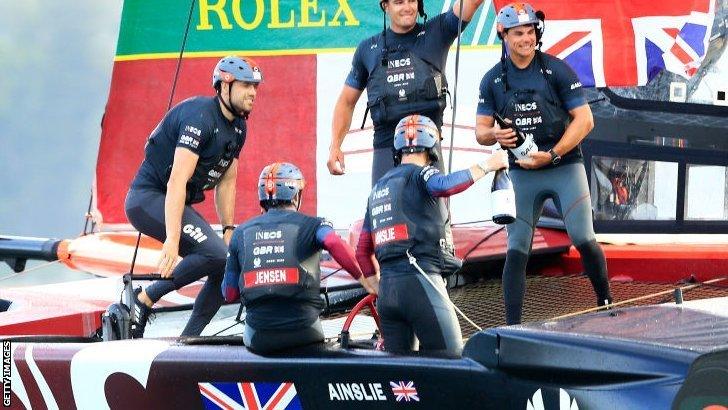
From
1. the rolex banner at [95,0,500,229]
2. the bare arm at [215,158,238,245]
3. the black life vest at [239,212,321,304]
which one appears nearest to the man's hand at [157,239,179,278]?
the bare arm at [215,158,238,245]

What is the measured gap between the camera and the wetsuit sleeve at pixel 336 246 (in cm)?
442

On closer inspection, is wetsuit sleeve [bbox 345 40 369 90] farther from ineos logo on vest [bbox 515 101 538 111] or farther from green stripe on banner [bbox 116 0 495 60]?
green stripe on banner [bbox 116 0 495 60]

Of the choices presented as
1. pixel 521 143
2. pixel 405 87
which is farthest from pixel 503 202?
pixel 405 87

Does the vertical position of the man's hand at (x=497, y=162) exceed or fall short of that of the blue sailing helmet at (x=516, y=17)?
it falls short

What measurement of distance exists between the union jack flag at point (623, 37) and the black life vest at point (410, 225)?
1403mm

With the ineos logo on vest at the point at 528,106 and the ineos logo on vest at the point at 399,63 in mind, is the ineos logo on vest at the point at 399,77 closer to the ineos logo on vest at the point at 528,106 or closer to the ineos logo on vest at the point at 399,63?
the ineos logo on vest at the point at 399,63

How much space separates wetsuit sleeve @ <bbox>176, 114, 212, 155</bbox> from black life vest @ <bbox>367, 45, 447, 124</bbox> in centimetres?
57

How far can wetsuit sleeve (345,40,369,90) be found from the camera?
5.30 metres

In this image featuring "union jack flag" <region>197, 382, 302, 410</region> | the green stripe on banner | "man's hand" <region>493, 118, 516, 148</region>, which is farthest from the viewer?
the green stripe on banner

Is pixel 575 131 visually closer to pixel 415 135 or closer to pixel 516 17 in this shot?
pixel 516 17

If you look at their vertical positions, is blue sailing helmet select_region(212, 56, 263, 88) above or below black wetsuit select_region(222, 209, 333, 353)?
above

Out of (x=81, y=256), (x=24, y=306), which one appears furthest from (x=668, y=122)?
(x=81, y=256)

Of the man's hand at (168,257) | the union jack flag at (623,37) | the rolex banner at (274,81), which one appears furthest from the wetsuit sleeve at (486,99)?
the rolex banner at (274,81)

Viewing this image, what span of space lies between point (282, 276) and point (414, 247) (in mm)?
382
